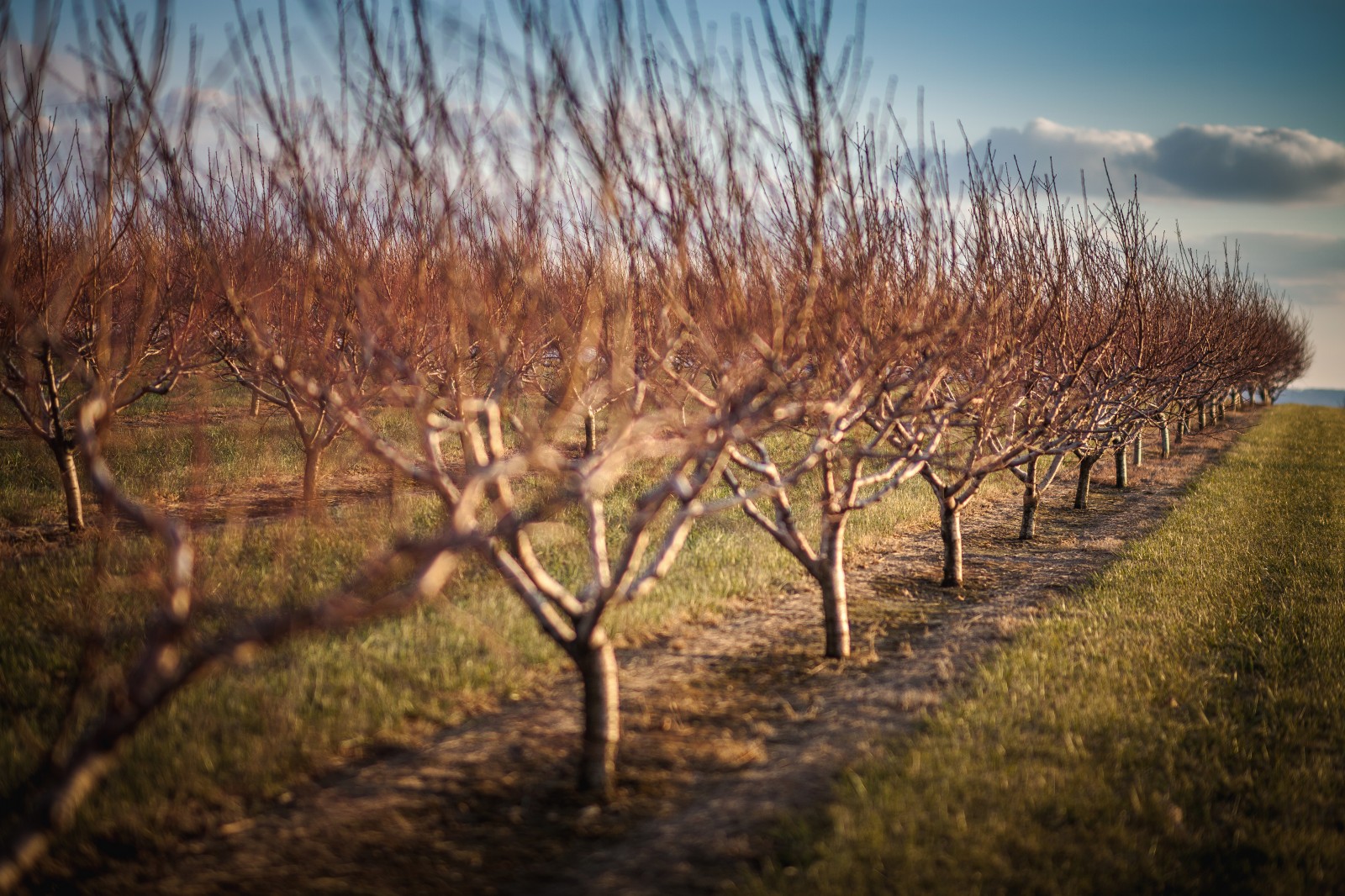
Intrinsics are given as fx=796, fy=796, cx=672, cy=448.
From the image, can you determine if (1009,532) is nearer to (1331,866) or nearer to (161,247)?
(1331,866)

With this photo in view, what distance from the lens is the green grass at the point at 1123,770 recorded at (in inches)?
125

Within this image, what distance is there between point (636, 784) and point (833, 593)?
2.31 meters

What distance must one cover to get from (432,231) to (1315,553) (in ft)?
32.9

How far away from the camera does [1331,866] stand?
330 centimetres

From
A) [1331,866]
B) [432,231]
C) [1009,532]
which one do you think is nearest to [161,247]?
[432,231]

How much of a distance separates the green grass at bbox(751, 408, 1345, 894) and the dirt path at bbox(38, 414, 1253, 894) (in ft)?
0.99

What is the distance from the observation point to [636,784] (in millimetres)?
3781

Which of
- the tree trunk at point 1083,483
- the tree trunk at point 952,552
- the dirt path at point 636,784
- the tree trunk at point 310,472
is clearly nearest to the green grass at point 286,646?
the dirt path at point 636,784

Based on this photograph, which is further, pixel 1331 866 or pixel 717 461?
pixel 717 461

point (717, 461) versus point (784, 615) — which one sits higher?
point (717, 461)

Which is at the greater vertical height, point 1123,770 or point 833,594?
point 833,594

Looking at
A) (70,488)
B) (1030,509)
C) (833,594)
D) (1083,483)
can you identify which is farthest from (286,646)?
(1083,483)

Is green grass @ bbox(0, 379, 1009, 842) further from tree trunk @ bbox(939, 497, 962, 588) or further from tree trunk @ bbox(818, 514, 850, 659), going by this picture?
tree trunk @ bbox(939, 497, 962, 588)

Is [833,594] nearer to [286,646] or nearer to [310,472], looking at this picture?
[286,646]
